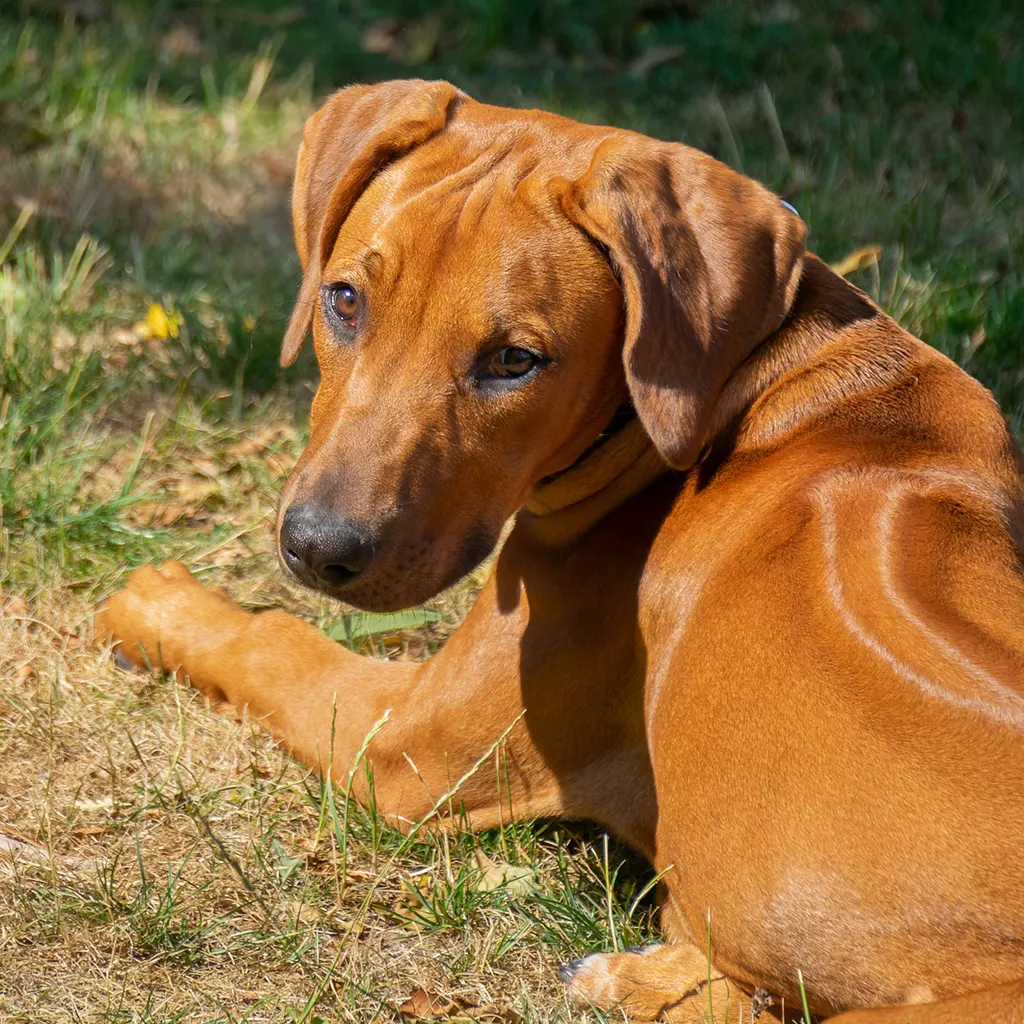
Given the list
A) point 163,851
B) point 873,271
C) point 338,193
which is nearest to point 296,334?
point 338,193

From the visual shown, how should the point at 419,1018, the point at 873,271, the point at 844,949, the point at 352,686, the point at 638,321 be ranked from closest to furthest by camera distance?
1. the point at 844,949
2. the point at 638,321
3. the point at 419,1018
4. the point at 352,686
5. the point at 873,271

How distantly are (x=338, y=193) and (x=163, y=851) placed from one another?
170cm

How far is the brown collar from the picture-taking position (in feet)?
11.4

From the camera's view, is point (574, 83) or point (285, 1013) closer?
point (285, 1013)

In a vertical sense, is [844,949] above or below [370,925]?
above

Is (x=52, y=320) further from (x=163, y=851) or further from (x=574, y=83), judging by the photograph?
(x=574, y=83)

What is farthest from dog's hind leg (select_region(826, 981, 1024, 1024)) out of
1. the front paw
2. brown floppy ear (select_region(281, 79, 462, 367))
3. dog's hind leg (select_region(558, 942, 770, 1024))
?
the front paw

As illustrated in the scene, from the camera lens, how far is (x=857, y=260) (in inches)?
237

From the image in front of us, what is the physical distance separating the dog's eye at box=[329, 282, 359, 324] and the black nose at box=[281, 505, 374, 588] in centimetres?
51

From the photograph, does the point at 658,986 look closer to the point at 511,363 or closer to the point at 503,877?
the point at 503,877

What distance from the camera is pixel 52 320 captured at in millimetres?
5539

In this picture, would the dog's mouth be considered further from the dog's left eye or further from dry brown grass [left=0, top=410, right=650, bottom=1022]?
dry brown grass [left=0, top=410, right=650, bottom=1022]

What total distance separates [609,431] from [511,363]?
0.41 meters

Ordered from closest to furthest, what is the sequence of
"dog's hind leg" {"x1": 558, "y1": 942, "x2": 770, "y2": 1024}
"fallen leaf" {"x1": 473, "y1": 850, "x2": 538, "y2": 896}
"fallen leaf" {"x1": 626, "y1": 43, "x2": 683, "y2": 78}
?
"dog's hind leg" {"x1": 558, "y1": 942, "x2": 770, "y2": 1024}
"fallen leaf" {"x1": 473, "y1": 850, "x2": 538, "y2": 896}
"fallen leaf" {"x1": 626, "y1": 43, "x2": 683, "y2": 78}
